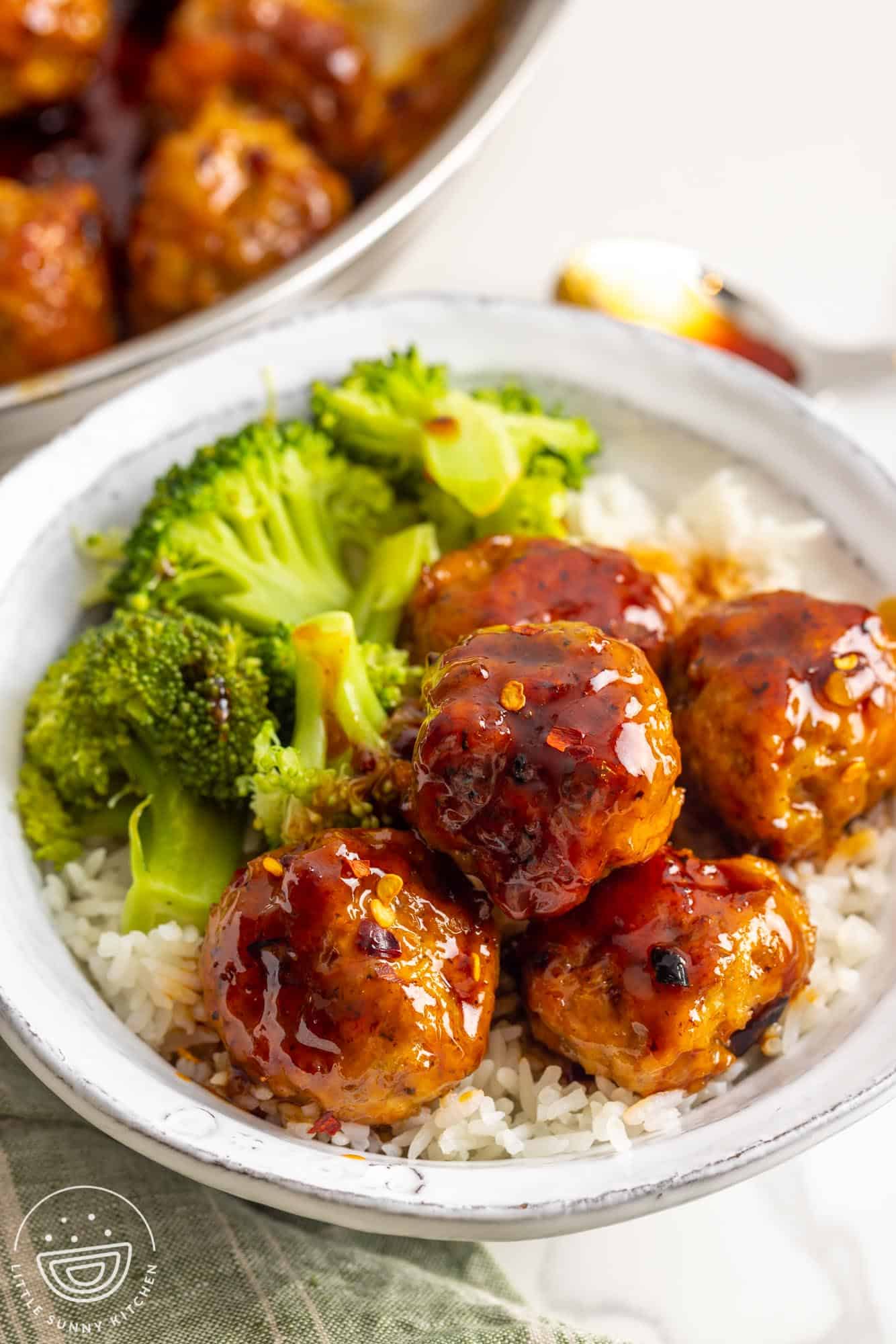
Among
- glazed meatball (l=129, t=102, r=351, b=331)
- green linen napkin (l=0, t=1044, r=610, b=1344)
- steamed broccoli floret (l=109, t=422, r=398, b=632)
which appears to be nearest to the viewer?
green linen napkin (l=0, t=1044, r=610, b=1344)

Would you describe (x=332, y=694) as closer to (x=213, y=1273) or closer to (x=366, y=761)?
(x=366, y=761)

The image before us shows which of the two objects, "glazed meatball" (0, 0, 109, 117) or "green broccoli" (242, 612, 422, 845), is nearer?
"green broccoli" (242, 612, 422, 845)

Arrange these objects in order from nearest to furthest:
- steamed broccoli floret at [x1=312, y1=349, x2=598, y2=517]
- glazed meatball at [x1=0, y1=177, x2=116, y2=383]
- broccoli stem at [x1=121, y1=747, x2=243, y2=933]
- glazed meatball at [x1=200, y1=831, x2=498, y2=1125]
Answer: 1. glazed meatball at [x1=200, y1=831, x2=498, y2=1125]
2. broccoli stem at [x1=121, y1=747, x2=243, y2=933]
3. steamed broccoli floret at [x1=312, y1=349, x2=598, y2=517]
4. glazed meatball at [x1=0, y1=177, x2=116, y2=383]

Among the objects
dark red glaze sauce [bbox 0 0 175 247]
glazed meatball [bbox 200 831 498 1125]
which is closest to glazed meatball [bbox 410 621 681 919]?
glazed meatball [bbox 200 831 498 1125]

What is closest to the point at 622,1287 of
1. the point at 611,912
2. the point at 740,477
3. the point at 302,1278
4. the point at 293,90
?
the point at 302,1278

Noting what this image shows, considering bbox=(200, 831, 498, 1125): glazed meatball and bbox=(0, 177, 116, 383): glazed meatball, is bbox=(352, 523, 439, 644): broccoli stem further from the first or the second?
bbox=(0, 177, 116, 383): glazed meatball

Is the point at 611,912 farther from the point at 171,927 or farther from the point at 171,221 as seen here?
the point at 171,221
